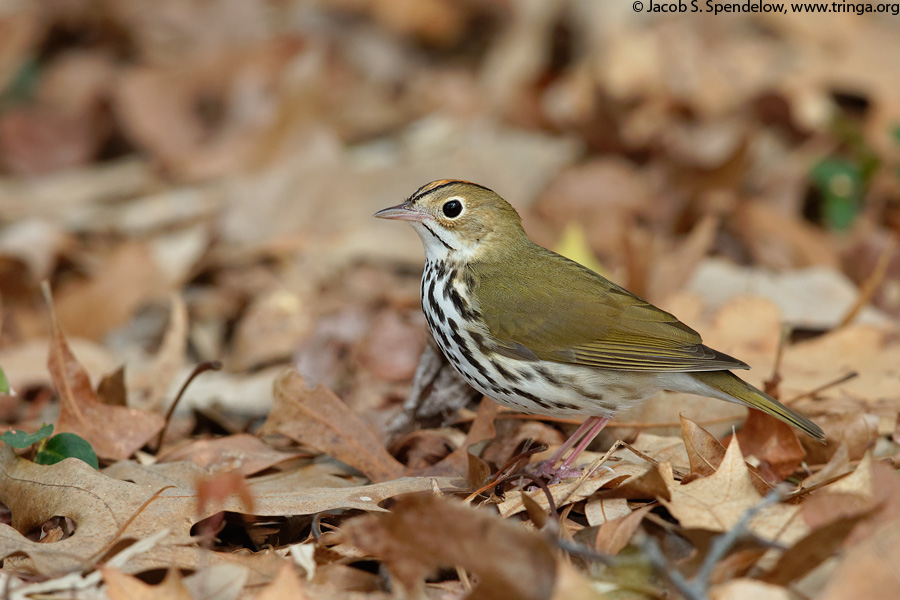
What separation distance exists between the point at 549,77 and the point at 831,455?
5087mm

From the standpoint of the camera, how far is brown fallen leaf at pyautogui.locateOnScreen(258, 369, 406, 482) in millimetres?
3660

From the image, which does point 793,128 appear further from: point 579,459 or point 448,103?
point 579,459

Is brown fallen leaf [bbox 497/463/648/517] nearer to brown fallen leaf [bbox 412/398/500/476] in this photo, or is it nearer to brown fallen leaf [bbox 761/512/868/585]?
brown fallen leaf [bbox 412/398/500/476]

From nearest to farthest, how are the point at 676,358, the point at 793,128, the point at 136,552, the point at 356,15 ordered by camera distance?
the point at 136,552 → the point at 676,358 → the point at 793,128 → the point at 356,15

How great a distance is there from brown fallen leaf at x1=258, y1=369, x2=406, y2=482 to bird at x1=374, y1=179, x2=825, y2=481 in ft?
1.43

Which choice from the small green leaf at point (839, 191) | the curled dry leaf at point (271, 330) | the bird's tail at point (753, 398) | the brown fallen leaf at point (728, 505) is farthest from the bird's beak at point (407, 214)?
the small green leaf at point (839, 191)

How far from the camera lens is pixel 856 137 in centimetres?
646

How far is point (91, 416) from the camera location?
12.5 ft

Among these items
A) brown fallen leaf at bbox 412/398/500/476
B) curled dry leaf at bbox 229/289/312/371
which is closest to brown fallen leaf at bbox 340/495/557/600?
brown fallen leaf at bbox 412/398/500/476

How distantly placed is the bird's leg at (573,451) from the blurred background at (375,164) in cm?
97

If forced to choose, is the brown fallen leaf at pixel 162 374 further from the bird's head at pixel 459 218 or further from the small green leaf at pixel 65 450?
the bird's head at pixel 459 218

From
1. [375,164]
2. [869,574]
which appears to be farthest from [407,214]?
[375,164]

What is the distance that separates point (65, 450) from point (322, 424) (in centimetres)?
92

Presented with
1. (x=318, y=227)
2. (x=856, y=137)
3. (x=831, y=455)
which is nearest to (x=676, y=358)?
(x=831, y=455)
